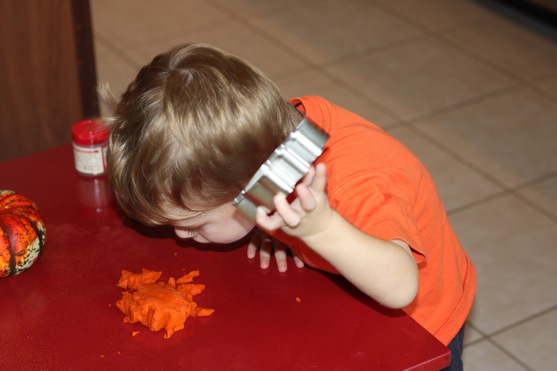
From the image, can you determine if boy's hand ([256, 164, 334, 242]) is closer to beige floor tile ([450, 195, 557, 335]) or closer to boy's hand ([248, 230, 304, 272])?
boy's hand ([248, 230, 304, 272])

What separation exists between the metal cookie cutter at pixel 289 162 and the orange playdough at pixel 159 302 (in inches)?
9.3

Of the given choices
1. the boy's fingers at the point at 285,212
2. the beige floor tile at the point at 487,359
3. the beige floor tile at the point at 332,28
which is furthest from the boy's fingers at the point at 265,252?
the beige floor tile at the point at 332,28

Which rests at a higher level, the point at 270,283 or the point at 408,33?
the point at 270,283

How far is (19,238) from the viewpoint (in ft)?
4.00

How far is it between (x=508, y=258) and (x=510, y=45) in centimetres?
122

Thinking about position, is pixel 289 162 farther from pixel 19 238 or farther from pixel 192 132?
pixel 19 238

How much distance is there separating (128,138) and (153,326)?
0.24 m

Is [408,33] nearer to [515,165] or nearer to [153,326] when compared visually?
[515,165]

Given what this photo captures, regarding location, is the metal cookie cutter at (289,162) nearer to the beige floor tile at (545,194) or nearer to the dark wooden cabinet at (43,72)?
the dark wooden cabinet at (43,72)

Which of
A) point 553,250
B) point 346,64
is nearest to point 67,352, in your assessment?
point 553,250

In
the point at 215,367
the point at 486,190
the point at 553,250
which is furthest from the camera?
the point at 486,190

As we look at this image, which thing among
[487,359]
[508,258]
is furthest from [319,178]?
[508,258]

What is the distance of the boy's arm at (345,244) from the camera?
1.00m

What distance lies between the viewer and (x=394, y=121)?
2.79m
